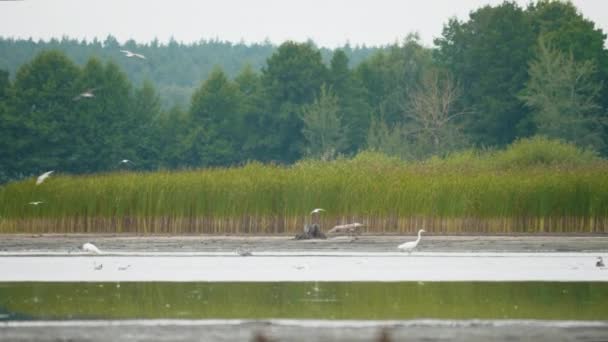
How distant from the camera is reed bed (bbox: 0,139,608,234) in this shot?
36094 mm

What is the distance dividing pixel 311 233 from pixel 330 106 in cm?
5008

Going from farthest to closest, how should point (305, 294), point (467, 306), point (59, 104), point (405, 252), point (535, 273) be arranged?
point (59, 104) < point (405, 252) < point (535, 273) < point (305, 294) < point (467, 306)

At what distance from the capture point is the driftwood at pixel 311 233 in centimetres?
3434

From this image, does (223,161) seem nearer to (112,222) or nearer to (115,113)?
(115,113)

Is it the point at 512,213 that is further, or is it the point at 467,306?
the point at 512,213

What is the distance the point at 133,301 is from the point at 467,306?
5420mm

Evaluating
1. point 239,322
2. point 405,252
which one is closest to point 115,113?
point 405,252

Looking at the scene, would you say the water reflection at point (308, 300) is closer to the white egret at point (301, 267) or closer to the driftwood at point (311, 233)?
the white egret at point (301, 267)

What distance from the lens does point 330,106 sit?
84.2 m

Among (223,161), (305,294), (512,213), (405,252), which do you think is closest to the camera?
(305,294)

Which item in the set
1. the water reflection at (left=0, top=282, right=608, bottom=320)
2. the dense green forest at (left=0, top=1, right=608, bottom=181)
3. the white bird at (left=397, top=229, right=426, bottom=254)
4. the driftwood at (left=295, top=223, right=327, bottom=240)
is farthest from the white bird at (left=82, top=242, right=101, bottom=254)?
the dense green forest at (left=0, top=1, right=608, bottom=181)

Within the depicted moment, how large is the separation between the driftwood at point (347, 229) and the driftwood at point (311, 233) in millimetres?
884

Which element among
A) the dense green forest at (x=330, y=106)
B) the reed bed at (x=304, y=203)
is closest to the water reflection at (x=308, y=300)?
the reed bed at (x=304, y=203)

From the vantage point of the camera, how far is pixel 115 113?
8506cm
